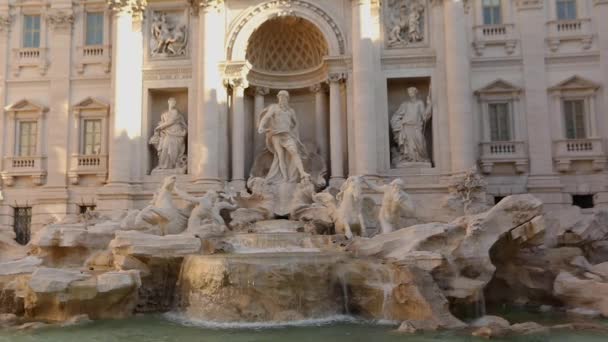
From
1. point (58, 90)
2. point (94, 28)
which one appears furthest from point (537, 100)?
point (58, 90)

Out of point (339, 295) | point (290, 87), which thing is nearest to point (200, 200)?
point (339, 295)

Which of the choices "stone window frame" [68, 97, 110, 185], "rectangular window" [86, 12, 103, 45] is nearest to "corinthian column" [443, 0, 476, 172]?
"stone window frame" [68, 97, 110, 185]

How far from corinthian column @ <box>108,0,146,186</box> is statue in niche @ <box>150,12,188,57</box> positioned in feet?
1.65

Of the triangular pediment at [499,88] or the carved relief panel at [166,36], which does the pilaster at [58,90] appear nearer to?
the carved relief panel at [166,36]

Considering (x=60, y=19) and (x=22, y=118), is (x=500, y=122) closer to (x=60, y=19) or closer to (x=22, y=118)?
(x=60, y=19)

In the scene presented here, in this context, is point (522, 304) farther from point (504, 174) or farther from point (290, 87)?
point (290, 87)

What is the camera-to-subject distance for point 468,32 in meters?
19.2

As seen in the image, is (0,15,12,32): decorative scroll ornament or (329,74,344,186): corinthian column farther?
(0,15,12,32): decorative scroll ornament

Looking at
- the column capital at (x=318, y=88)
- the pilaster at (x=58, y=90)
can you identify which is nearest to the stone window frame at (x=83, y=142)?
the pilaster at (x=58, y=90)

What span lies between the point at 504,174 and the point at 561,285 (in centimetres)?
657

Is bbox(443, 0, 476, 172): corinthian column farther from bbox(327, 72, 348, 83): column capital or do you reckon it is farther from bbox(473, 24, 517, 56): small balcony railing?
bbox(327, 72, 348, 83): column capital

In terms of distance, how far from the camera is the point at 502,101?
62.0 feet

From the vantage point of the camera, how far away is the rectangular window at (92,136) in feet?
66.0

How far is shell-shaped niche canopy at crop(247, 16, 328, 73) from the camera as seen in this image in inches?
770
